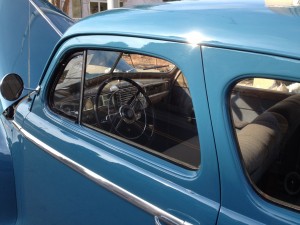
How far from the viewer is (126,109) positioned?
1850 mm

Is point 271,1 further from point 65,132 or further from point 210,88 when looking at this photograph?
point 65,132

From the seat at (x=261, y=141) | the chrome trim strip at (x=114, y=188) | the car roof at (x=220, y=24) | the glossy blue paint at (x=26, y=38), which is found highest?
the car roof at (x=220, y=24)

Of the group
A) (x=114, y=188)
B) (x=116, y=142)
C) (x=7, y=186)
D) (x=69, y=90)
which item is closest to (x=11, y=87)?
(x=69, y=90)

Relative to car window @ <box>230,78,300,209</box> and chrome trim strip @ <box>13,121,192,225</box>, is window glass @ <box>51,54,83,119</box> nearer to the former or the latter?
chrome trim strip @ <box>13,121,192,225</box>

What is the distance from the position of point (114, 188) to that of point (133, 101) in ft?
1.76

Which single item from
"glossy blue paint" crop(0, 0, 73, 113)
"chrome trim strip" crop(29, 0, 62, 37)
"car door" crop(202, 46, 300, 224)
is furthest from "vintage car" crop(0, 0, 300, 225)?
"chrome trim strip" crop(29, 0, 62, 37)

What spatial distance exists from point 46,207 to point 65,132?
1.49 ft

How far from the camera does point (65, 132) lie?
1.79 m

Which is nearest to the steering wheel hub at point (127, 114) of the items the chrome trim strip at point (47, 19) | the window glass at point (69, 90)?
the window glass at point (69, 90)

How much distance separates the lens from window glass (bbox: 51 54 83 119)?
1872 millimetres

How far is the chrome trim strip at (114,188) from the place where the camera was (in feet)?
4.21

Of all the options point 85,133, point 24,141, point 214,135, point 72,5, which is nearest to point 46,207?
point 24,141

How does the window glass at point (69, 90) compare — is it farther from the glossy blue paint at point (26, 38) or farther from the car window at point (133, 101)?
the glossy blue paint at point (26, 38)

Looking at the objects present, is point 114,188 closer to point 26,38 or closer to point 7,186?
point 7,186
